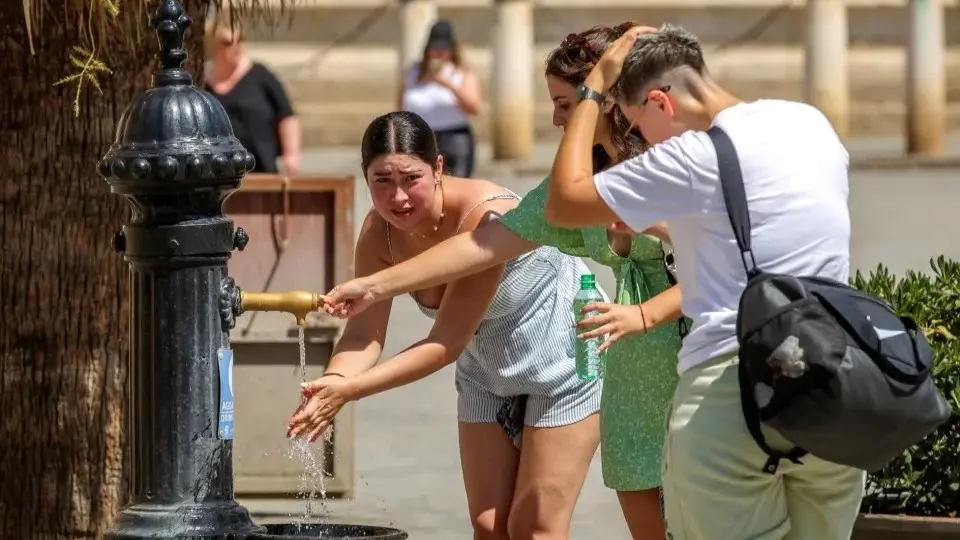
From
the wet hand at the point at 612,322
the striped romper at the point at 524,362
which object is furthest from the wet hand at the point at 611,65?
the striped romper at the point at 524,362

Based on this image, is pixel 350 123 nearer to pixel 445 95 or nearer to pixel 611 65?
pixel 445 95

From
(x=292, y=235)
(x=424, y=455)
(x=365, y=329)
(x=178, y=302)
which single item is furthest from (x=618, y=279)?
(x=424, y=455)

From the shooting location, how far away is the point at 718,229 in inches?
149

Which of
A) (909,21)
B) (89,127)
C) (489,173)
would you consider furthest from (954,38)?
(89,127)

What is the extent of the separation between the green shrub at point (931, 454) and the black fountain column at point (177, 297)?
1897 mm

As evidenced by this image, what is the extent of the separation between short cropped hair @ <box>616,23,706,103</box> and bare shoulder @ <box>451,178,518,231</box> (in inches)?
37.2

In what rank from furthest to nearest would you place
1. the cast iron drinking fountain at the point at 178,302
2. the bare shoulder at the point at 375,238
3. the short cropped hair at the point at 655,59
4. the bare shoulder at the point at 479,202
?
the bare shoulder at the point at 375,238 < the bare shoulder at the point at 479,202 < the cast iron drinking fountain at the point at 178,302 < the short cropped hair at the point at 655,59

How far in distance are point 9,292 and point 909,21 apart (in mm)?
16919

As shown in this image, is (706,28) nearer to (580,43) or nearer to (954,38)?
(954,38)

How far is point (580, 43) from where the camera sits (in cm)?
469

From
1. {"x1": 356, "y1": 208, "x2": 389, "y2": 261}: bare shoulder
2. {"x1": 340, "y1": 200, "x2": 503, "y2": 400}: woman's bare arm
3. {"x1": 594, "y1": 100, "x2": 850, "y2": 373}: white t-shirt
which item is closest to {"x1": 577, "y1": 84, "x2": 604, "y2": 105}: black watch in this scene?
{"x1": 594, "y1": 100, "x2": 850, "y2": 373}: white t-shirt

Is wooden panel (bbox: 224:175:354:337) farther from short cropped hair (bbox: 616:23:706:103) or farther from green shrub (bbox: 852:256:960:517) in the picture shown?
short cropped hair (bbox: 616:23:706:103)

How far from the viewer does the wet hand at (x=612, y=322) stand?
14.1 feet

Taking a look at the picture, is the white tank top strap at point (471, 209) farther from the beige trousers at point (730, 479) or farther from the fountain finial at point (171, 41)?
the beige trousers at point (730, 479)
